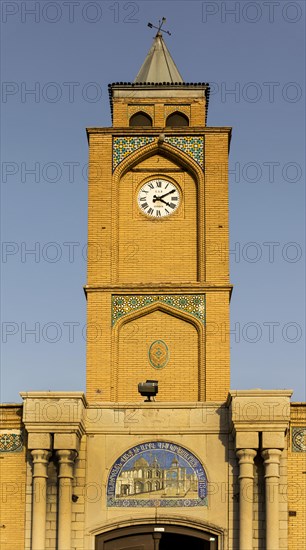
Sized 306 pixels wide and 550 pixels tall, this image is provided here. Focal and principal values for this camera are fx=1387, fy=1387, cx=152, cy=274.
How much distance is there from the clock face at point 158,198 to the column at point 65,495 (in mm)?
7161

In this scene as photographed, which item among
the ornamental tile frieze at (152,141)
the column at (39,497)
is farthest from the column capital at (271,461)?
the ornamental tile frieze at (152,141)

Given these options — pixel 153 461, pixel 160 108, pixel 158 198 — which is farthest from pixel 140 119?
pixel 153 461

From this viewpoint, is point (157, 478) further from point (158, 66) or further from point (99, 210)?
point (158, 66)

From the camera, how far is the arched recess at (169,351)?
28.8 metres

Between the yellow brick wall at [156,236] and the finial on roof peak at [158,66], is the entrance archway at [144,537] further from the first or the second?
the finial on roof peak at [158,66]

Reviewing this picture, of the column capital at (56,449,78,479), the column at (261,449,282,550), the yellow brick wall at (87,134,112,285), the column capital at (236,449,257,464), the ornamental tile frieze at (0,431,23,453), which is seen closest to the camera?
the column at (261,449,282,550)

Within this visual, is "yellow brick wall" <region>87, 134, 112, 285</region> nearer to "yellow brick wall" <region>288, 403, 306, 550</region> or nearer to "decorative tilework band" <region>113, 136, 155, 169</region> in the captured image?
"decorative tilework band" <region>113, 136, 155, 169</region>

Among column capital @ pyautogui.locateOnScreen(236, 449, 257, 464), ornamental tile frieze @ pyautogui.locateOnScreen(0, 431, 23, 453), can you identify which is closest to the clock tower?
ornamental tile frieze @ pyautogui.locateOnScreen(0, 431, 23, 453)

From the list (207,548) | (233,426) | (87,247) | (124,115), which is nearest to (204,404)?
(233,426)

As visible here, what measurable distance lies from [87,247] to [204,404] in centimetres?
571

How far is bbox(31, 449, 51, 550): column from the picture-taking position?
24.5m

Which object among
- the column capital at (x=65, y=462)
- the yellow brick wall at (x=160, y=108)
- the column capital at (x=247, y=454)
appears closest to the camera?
the column capital at (x=247, y=454)

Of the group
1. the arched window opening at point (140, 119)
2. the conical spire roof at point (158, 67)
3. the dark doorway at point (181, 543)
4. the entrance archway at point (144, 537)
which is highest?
the conical spire roof at point (158, 67)

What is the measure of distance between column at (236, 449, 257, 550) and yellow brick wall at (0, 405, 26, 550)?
396 centimetres
